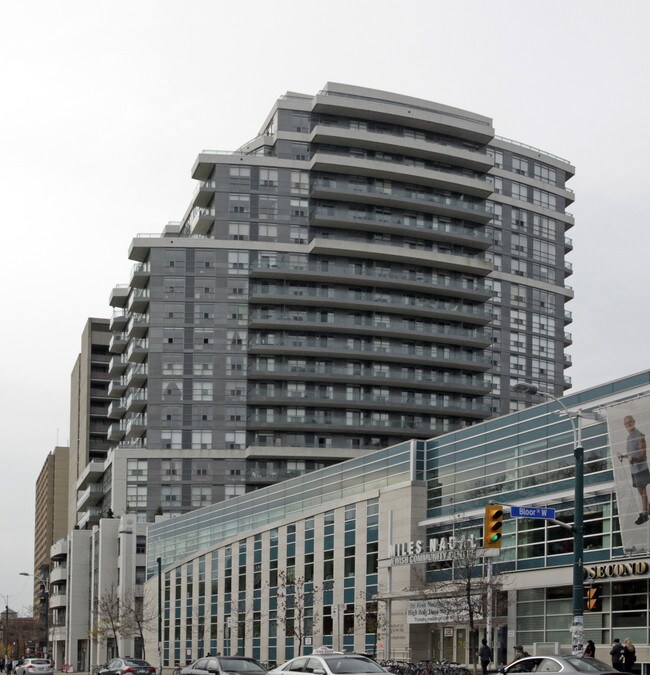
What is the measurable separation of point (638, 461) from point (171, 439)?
7778cm

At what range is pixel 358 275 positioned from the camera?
394 ft

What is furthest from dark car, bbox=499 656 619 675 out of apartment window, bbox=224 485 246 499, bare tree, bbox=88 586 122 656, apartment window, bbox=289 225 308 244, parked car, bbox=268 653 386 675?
apartment window, bbox=289 225 308 244

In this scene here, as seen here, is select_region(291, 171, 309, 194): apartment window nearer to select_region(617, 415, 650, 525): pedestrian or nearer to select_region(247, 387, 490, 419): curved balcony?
select_region(247, 387, 490, 419): curved balcony

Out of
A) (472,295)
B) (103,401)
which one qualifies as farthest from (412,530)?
(103,401)

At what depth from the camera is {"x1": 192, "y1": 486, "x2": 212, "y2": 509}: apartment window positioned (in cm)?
11569

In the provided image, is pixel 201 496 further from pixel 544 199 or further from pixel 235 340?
pixel 544 199

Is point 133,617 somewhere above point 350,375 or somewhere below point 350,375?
below

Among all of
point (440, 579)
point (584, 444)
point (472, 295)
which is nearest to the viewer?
point (584, 444)

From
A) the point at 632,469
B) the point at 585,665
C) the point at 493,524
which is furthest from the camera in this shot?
the point at 632,469

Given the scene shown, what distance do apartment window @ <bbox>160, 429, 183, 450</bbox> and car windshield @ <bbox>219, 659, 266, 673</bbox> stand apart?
3265 inches

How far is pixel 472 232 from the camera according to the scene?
126m

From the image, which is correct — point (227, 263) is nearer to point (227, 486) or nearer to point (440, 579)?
point (227, 486)

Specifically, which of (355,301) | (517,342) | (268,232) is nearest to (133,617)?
(355,301)

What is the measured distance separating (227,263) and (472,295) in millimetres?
26532
